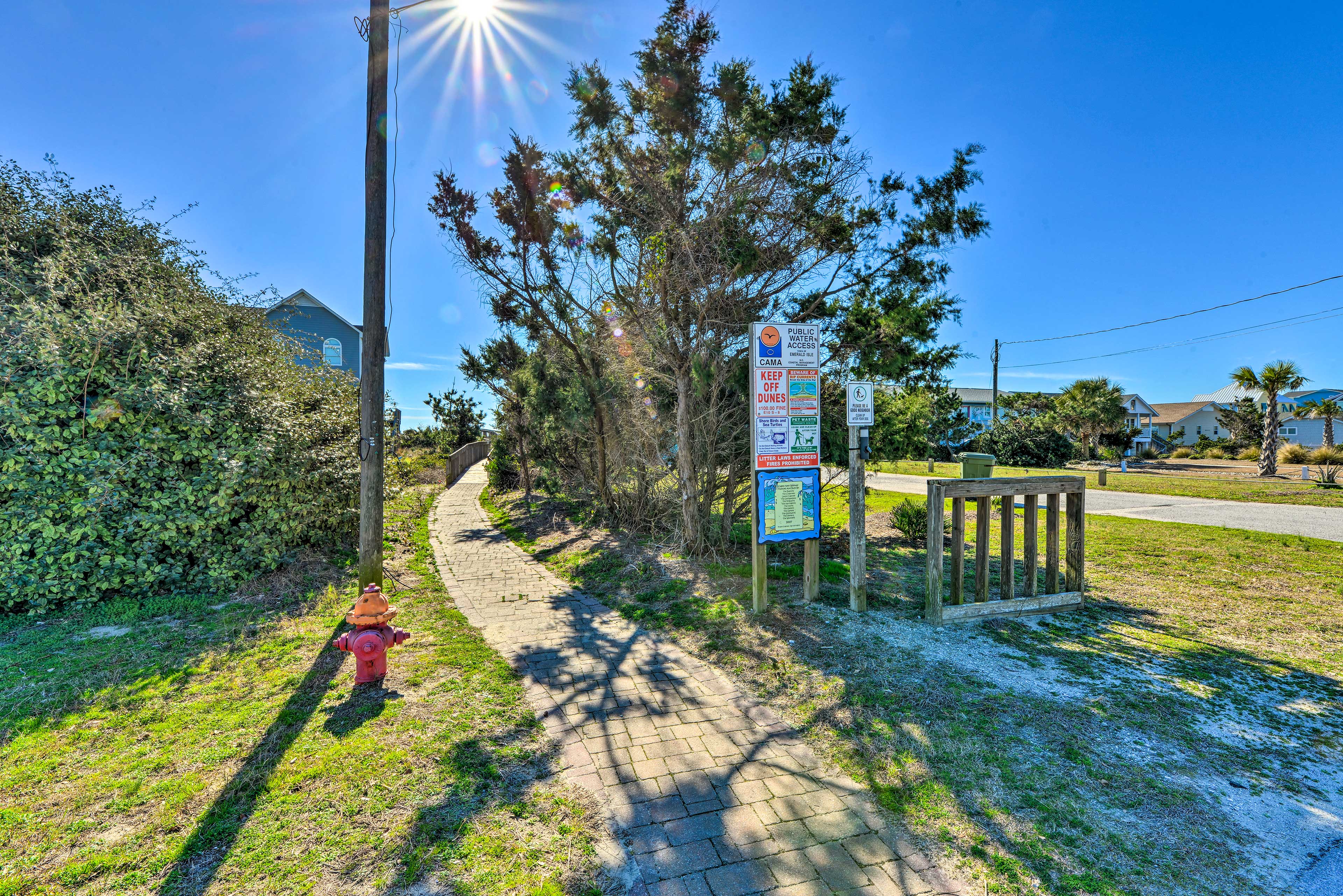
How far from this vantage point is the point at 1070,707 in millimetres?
3721

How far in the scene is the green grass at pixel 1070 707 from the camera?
2494 millimetres

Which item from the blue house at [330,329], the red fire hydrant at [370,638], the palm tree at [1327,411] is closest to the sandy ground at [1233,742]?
the red fire hydrant at [370,638]

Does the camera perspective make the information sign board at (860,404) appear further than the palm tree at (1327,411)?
No

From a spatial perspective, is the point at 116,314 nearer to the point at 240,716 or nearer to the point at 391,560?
the point at 391,560

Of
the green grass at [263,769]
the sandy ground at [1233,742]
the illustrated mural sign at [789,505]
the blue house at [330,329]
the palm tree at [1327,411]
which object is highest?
the blue house at [330,329]

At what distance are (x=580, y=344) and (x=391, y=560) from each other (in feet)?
14.6

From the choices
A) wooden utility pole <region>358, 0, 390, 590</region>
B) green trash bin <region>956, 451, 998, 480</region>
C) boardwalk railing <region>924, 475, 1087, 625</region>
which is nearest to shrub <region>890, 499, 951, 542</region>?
boardwalk railing <region>924, 475, 1087, 625</region>

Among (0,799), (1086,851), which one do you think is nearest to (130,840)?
(0,799)

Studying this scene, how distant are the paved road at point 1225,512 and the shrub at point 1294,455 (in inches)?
795

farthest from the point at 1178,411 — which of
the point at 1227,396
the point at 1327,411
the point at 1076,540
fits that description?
the point at 1076,540

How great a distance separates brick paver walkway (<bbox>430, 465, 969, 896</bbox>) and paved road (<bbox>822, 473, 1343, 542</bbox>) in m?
5.92

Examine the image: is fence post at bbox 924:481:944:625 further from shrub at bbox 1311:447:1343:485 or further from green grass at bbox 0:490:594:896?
shrub at bbox 1311:447:1343:485

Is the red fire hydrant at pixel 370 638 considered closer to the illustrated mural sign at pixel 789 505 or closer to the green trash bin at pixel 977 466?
the illustrated mural sign at pixel 789 505

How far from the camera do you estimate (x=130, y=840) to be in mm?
2461
